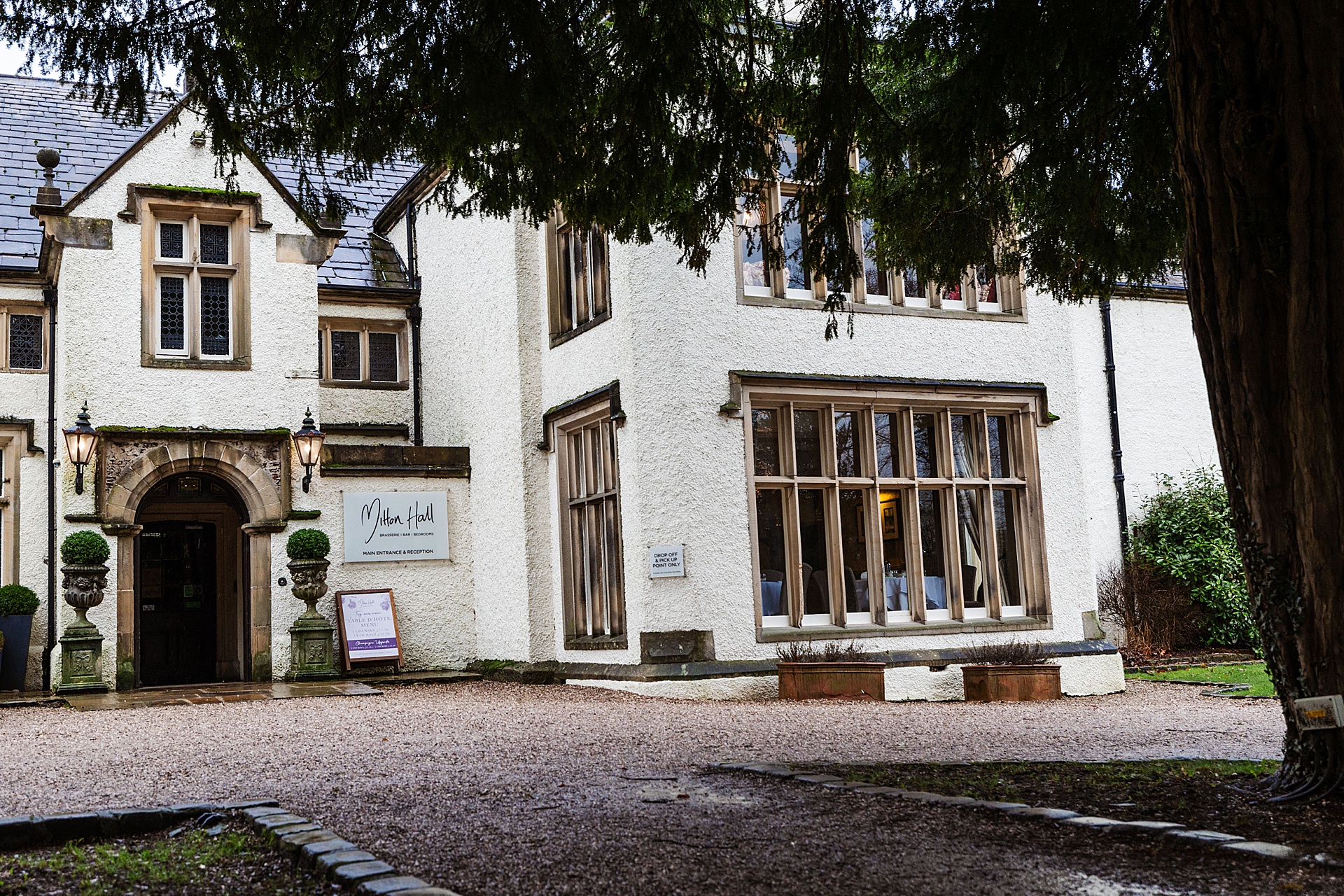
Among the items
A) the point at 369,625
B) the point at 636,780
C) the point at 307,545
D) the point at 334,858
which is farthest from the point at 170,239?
the point at 334,858

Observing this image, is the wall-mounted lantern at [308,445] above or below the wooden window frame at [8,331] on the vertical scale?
below

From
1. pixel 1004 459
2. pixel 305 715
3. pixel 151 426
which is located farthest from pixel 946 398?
pixel 151 426

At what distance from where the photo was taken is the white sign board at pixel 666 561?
36.2 feet

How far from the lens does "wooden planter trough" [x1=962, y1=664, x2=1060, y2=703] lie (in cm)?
1116

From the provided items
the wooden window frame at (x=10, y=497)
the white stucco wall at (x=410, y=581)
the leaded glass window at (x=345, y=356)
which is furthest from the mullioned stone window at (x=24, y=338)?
the white stucco wall at (x=410, y=581)

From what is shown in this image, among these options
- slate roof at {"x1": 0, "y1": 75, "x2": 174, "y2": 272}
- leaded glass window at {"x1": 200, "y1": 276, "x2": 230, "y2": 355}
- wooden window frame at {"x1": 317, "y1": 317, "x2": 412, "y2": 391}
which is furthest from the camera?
wooden window frame at {"x1": 317, "y1": 317, "x2": 412, "y2": 391}

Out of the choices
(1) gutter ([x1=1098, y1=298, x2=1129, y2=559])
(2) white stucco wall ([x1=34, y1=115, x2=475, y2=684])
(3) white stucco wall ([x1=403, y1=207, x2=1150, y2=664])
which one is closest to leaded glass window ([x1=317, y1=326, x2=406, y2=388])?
(3) white stucco wall ([x1=403, y1=207, x2=1150, y2=664])

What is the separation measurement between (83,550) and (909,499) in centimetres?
845

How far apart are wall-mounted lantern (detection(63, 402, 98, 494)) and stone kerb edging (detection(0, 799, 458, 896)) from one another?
28.8 ft

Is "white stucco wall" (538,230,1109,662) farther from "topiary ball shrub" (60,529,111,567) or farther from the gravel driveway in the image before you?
"topiary ball shrub" (60,529,111,567)

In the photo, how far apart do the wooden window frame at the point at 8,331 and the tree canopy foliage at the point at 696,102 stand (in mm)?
9331

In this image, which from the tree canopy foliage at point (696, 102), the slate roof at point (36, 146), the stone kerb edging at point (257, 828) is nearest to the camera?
the stone kerb edging at point (257, 828)

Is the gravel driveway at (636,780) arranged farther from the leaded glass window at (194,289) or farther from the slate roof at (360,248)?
the slate roof at (360,248)

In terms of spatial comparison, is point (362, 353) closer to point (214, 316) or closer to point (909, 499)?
point (214, 316)
